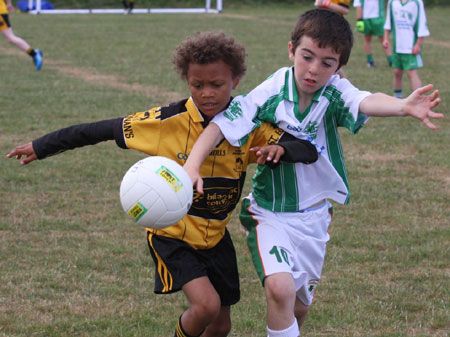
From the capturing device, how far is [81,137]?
3377 mm

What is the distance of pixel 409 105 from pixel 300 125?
0.58 m

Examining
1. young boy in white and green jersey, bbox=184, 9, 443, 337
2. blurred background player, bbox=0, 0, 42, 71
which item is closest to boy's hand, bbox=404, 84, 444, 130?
young boy in white and green jersey, bbox=184, 9, 443, 337

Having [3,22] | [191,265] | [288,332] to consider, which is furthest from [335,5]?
[288,332]

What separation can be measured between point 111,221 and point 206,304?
2.56 meters

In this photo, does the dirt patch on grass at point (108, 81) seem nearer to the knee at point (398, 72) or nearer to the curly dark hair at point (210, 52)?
the knee at point (398, 72)

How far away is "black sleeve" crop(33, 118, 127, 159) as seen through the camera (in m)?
3.38

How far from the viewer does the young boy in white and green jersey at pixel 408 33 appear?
10164 millimetres

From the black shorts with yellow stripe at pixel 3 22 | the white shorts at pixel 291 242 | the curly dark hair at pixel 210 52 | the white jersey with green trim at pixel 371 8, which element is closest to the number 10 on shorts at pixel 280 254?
the white shorts at pixel 291 242

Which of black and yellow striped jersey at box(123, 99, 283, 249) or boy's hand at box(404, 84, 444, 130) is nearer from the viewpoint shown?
boy's hand at box(404, 84, 444, 130)

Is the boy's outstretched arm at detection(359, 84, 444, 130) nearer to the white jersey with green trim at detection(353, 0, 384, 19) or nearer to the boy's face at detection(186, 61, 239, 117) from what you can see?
the boy's face at detection(186, 61, 239, 117)

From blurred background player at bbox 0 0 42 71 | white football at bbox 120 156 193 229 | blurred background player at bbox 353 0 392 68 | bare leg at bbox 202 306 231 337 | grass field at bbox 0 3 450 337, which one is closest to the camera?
white football at bbox 120 156 193 229

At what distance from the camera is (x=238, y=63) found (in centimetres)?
343

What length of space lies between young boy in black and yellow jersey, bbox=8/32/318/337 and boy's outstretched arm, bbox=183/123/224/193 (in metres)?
0.11

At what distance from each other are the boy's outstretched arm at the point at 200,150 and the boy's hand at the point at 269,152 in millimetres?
191
